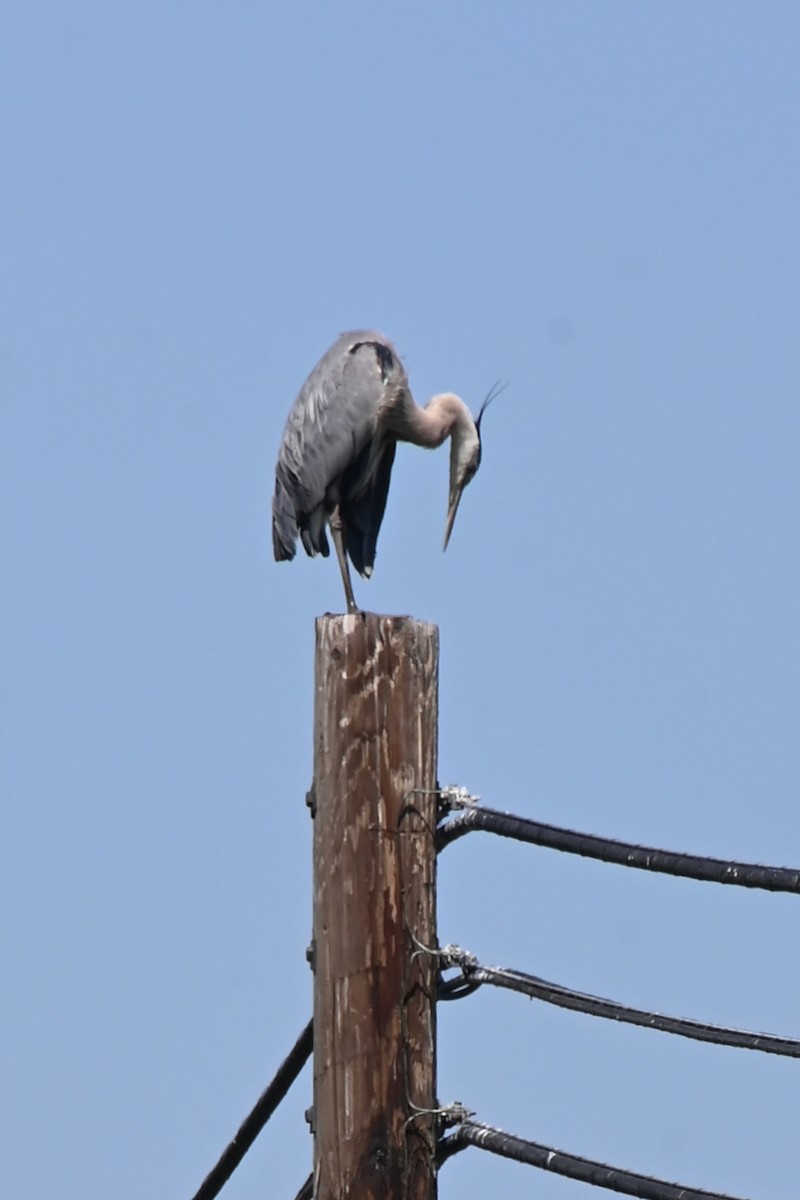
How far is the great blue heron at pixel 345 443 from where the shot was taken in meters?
9.26

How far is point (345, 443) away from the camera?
925 cm

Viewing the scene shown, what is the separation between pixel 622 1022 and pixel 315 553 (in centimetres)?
540

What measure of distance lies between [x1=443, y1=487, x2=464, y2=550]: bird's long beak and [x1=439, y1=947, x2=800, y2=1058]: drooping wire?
5240mm

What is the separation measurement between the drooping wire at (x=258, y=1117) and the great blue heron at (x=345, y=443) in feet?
13.5

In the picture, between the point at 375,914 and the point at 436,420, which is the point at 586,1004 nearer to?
the point at 375,914

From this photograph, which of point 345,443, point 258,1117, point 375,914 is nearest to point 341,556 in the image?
point 345,443

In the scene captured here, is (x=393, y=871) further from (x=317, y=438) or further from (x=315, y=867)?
(x=317, y=438)

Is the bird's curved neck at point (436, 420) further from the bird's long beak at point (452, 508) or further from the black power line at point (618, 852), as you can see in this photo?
the black power line at point (618, 852)

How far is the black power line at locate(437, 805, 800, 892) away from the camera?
3.76 meters

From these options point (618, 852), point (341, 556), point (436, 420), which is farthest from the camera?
point (436, 420)

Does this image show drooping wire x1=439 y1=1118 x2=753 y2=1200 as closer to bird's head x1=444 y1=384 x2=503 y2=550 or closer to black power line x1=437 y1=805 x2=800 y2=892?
black power line x1=437 y1=805 x2=800 y2=892

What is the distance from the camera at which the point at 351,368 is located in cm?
933

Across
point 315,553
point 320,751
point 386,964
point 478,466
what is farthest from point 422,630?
point 478,466

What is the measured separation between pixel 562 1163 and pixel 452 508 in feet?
19.1
